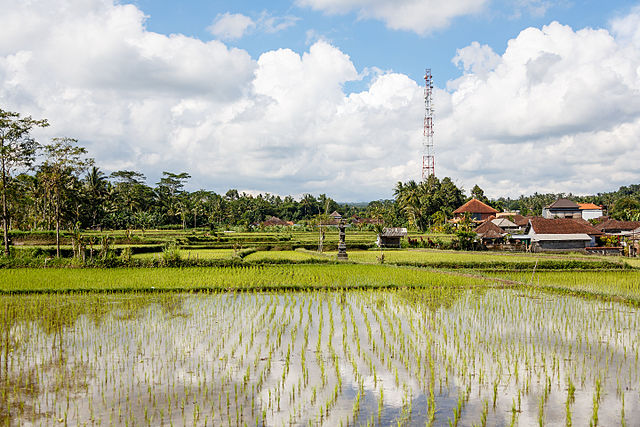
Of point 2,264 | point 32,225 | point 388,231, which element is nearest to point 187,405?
point 2,264

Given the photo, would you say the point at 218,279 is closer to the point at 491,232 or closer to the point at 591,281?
the point at 591,281

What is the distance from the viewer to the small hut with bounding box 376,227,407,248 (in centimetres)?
3394

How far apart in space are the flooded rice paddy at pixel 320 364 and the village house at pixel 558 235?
20.4 metres

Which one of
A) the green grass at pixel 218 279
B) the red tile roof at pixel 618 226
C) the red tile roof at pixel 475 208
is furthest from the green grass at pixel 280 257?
the red tile roof at pixel 475 208

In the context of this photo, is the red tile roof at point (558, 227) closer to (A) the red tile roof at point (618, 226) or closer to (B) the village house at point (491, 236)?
(B) the village house at point (491, 236)

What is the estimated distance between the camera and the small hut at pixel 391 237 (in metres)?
33.9

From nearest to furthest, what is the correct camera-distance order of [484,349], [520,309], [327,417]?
1. [327,417]
2. [484,349]
3. [520,309]

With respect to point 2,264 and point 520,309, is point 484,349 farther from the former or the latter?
point 2,264

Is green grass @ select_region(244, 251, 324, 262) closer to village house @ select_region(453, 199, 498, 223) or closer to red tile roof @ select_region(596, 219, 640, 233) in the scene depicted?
red tile roof @ select_region(596, 219, 640, 233)

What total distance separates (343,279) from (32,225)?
39.3 m

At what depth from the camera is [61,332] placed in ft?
30.2

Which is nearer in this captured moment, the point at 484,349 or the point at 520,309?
the point at 484,349

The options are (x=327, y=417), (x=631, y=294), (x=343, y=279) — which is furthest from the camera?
(x=343, y=279)

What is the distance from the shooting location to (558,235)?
31250 mm
